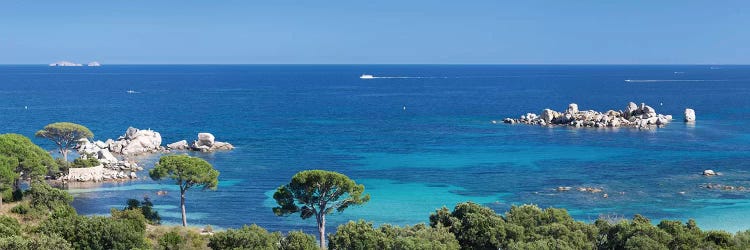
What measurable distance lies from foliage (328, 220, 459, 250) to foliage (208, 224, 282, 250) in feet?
9.47

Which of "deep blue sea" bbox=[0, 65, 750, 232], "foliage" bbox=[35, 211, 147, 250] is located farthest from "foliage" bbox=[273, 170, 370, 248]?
"foliage" bbox=[35, 211, 147, 250]

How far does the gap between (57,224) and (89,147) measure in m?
44.4

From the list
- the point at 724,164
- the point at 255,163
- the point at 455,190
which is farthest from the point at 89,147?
the point at 724,164

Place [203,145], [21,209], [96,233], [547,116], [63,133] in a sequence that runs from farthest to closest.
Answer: [547,116], [203,145], [63,133], [21,209], [96,233]

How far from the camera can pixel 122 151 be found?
264 feet

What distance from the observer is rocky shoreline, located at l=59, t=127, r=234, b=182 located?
6488 centimetres

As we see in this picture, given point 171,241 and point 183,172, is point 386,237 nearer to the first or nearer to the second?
point 171,241

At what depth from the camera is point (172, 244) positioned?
116ft

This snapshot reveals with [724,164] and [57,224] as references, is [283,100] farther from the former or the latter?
[57,224]

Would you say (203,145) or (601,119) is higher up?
(601,119)

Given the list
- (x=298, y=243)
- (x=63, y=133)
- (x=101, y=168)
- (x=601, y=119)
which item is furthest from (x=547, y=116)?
(x=298, y=243)

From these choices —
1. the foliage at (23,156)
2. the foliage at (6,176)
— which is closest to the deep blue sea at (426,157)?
the foliage at (23,156)

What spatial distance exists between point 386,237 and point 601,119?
8572 cm

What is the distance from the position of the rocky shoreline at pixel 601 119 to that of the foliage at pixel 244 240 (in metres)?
84.9
